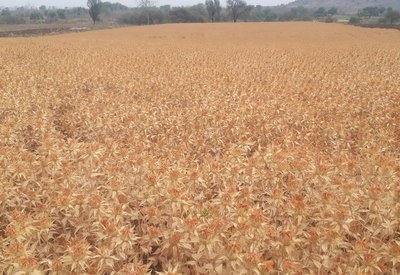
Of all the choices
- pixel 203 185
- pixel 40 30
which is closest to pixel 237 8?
pixel 40 30

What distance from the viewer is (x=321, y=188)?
14.5 feet

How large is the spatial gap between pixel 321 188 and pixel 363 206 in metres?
0.55

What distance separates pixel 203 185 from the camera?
4559 millimetres

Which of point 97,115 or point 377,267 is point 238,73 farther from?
Answer: point 377,267

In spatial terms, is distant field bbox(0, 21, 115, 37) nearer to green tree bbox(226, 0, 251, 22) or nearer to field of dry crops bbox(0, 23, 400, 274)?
green tree bbox(226, 0, 251, 22)

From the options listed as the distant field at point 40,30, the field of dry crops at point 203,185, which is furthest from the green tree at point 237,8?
the field of dry crops at point 203,185

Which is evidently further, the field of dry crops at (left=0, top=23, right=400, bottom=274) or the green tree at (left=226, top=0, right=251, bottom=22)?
the green tree at (left=226, top=0, right=251, bottom=22)

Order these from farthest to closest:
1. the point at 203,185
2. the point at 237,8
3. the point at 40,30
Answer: the point at 237,8, the point at 40,30, the point at 203,185

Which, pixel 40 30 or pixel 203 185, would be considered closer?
pixel 203 185

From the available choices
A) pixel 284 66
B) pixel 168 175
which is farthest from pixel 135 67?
pixel 168 175

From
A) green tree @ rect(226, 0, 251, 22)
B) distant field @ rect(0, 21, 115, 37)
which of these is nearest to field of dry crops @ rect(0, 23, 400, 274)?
distant field @ rect(0, 21, 115, 37)

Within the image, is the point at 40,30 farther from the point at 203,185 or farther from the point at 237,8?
the point at 203,185

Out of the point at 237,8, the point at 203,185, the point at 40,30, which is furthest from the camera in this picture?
the point at 237,8

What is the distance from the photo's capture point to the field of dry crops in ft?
10.7
